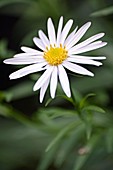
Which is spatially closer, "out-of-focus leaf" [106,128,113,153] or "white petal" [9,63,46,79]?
"white petal" [9,63,46,79]

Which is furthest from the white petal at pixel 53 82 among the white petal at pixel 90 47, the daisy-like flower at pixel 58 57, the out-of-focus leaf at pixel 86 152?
the out-of-focus leaf at pixel 86 152

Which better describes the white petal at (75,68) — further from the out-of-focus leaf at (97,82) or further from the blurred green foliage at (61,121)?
the out-of-focus leaf at (97,82)

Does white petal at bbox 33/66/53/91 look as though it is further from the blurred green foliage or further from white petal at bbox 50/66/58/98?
the blurred green foliage

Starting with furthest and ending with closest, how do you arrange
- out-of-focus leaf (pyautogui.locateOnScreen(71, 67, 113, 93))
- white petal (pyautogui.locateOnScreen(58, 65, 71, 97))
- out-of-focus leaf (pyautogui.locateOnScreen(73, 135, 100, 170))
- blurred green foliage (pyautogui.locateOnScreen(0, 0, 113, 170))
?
out-of-focus leaf (pyautogui.locateOnScreen(71, 67, 113, 93)) → blurred green foliage (pyautogui.locateOnScreen(0, 0, 113, 170)) → out-of-focus leaf (pyautogui.locateOnScreen(73, 135, 100, 170)) → white petal (pyautogui.locateOnScreen(58, 65, 71, 97))

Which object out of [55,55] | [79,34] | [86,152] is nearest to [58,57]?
[55,55]

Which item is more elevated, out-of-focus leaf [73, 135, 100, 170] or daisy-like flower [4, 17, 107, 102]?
daisy-like flower [4, 17, 107, 102]

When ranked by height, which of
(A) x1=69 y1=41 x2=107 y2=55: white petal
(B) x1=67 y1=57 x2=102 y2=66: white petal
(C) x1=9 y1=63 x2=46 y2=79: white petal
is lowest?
(B) x1=67 y1=57 x2=102 y2=66: white petal

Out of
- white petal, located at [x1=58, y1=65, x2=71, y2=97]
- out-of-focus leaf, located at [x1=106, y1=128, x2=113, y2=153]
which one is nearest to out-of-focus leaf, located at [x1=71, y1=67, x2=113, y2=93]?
out-of-focus leaf, located at [x1=106, y1=128, x2=113, y2=153]

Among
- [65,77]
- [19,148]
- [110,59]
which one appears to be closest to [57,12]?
[110,59]
